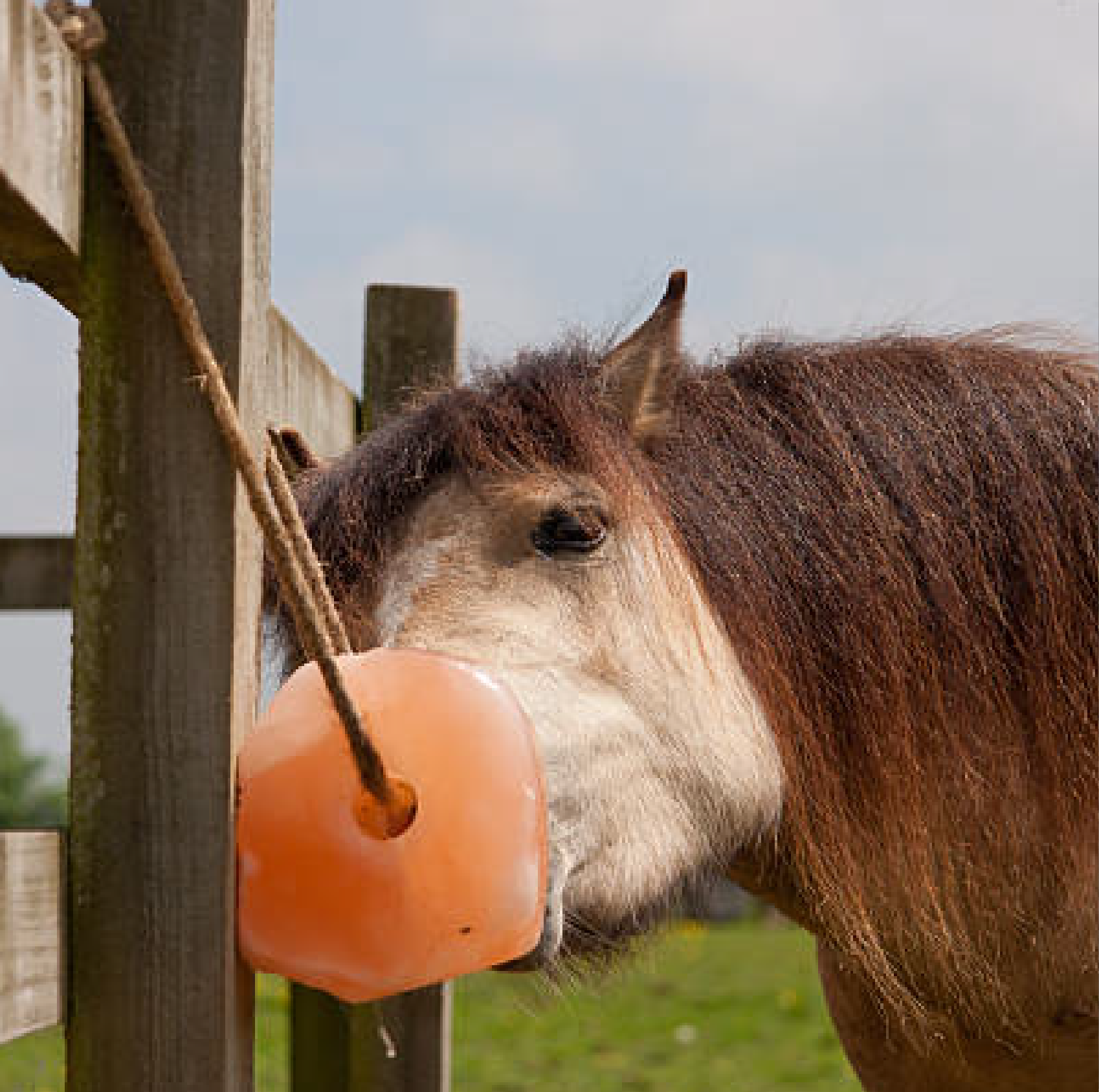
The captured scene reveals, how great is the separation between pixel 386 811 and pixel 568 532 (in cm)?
72

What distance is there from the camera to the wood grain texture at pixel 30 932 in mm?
1270

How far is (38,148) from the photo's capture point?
1247 mm

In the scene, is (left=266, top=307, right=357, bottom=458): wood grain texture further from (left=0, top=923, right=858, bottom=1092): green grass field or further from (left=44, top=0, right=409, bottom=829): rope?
(left=0, top=923, right=858, bottom=1092): green grass field

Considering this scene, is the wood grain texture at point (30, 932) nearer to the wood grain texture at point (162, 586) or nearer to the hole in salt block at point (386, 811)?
the wood grain texture at point (162, 586)

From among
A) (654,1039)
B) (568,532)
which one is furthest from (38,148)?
(654,1039)

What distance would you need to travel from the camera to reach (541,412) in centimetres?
213

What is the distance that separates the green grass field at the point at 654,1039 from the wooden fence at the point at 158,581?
12.5ft

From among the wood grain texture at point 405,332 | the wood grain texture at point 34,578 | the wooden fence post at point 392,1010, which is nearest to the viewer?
the wooden fence post at point 392,1010

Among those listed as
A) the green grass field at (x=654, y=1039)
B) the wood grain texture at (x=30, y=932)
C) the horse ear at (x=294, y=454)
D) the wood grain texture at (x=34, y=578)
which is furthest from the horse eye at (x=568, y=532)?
the green grass field at (x=654, y=1039)

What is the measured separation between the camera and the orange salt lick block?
1.41 meters

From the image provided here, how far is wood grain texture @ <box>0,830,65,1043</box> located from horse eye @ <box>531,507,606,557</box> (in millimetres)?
846

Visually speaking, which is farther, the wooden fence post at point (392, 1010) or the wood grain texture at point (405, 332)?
the wood grain texture at point (405, 332)

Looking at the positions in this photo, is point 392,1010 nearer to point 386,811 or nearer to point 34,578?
point 34,578

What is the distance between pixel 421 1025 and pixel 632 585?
129 cm
